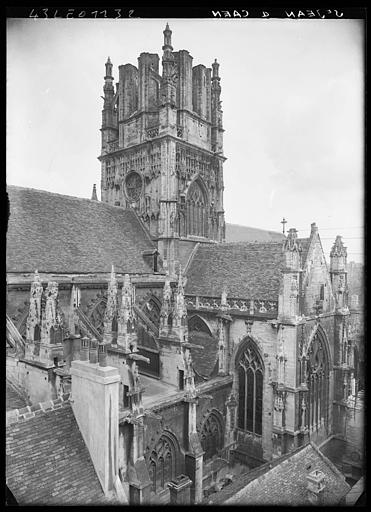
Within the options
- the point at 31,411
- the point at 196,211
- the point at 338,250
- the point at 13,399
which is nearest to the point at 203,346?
the point at 338,250

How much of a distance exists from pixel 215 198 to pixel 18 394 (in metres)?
22.4

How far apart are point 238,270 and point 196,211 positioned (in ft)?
26.2

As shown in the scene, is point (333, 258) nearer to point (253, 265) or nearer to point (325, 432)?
point (253, 265)

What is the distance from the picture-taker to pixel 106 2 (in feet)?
33.4

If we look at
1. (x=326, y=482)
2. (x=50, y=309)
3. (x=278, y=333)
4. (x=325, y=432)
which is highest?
(x=50, y=309)

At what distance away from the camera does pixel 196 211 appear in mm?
30500

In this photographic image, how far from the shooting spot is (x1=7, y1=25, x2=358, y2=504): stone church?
14844mm

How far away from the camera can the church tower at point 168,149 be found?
27.6 meters

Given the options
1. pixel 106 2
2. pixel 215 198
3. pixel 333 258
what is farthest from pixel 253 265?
pixel 106 2

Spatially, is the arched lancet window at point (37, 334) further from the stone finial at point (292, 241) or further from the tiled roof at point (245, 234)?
the tiled roof at point (245, 234)

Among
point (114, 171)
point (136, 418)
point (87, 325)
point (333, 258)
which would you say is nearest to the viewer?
point (136, 418)

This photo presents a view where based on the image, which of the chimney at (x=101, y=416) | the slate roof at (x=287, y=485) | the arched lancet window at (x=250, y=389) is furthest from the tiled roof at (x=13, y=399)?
the arched lancet window at (x=250, y=389)

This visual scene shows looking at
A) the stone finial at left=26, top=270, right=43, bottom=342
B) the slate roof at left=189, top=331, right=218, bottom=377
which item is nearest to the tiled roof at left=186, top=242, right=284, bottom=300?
the slate roof at left=189, top=331, right=218, bottom=377

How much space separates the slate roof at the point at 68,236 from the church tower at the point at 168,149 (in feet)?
8.32
